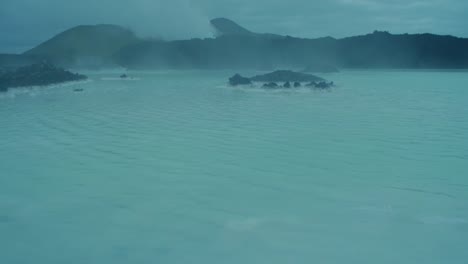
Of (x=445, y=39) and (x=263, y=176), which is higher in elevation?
(x=445, y=39)

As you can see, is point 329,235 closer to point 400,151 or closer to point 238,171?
point 238,171

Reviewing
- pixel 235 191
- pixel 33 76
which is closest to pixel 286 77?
pixel 33 76

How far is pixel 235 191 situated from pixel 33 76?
23997mm

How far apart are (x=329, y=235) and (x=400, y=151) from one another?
14.8 feet

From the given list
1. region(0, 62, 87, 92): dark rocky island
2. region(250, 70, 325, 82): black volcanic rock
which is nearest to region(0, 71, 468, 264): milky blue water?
region(0, 62, 87, 92): dark rocky island

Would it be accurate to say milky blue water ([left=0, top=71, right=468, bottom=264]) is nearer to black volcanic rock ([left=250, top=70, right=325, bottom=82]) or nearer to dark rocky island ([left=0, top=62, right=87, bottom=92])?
dark rocky island ([left=0, top=62, right=87, bottom=92])

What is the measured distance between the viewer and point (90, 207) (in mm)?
6070

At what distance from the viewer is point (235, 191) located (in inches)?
263

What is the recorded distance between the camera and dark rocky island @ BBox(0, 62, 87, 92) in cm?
2505

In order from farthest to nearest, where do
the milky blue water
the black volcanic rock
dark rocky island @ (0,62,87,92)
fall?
the black volcanic rock
dark rocky island @ (0,62,87,92)
the milky blue water

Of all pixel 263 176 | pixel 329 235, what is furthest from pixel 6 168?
pixel 329 235

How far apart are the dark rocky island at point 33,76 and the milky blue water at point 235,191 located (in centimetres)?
1307

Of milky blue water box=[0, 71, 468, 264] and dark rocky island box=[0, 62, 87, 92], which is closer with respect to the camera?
milky blue water box=[0, 71, 468, 264]

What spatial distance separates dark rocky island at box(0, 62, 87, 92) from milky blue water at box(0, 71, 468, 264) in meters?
13.1
